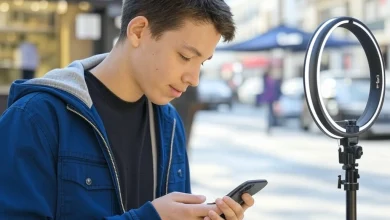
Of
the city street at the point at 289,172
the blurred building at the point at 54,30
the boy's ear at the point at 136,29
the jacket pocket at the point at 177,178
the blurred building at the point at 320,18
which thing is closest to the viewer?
the boy's ear at the point at 136,29

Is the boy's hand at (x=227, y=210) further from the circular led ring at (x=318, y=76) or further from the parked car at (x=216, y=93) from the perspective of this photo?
the parked car at (x=216, y=93)

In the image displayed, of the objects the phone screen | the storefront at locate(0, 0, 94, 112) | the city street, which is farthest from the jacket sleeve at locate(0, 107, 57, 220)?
the storefront at locate(0, 0, 94, 112)

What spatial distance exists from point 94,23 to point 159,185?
786 centimetres

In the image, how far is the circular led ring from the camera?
5.76ft

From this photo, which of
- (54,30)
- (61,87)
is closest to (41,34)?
(54,30)

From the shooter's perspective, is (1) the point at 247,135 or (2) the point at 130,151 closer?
(2) the point at 130,151

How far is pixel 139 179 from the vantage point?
73.5 inches

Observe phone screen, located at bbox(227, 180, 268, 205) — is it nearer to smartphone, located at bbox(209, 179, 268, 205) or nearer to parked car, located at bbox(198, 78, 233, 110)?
smartphone, located at bbox(209, 179, 268, 205)

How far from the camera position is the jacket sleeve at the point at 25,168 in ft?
5.26

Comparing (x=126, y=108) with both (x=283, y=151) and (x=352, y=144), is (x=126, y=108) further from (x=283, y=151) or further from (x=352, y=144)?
(x=283, y=151)

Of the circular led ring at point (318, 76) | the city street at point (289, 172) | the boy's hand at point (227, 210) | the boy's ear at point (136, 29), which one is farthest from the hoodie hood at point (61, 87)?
the city street at point (289, 172)

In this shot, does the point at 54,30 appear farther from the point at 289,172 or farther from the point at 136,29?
the point at 136,29

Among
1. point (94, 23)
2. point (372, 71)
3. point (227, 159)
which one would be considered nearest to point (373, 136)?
point (227, 159)

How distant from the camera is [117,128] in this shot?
72.4 inches
